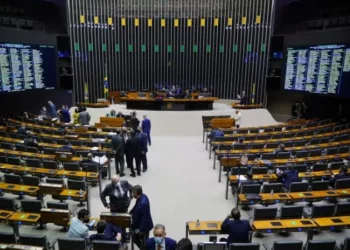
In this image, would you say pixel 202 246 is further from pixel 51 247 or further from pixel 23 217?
pixel 23 217

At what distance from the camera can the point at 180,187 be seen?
8688mm

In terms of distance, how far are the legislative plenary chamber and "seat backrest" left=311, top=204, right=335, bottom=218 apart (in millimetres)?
40

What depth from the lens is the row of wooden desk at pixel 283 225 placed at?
5.29 metres

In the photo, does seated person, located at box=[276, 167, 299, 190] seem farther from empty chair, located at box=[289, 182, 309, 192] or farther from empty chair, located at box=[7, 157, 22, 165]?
empty chair, located at box=[7, 157, 22, 165]

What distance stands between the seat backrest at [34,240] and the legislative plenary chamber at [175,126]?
0.02 metres

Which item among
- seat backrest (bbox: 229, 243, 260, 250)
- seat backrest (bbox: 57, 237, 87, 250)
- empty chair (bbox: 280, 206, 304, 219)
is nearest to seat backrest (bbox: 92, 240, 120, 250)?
seat backrest (bbox: 57, 237, 87, 250)

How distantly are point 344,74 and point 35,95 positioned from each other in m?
16.4

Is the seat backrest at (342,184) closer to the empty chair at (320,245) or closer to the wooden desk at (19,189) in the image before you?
the empty chair at (320,245)

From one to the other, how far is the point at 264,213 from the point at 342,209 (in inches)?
63.7

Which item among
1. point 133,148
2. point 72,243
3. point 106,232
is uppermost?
point 133,148

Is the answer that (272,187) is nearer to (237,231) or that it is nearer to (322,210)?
(322,210)

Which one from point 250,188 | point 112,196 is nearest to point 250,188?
point 250,188

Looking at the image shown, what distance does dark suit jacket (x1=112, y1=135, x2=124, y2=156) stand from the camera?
8.86 metres

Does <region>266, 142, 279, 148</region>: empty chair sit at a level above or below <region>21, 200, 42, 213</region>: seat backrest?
above
